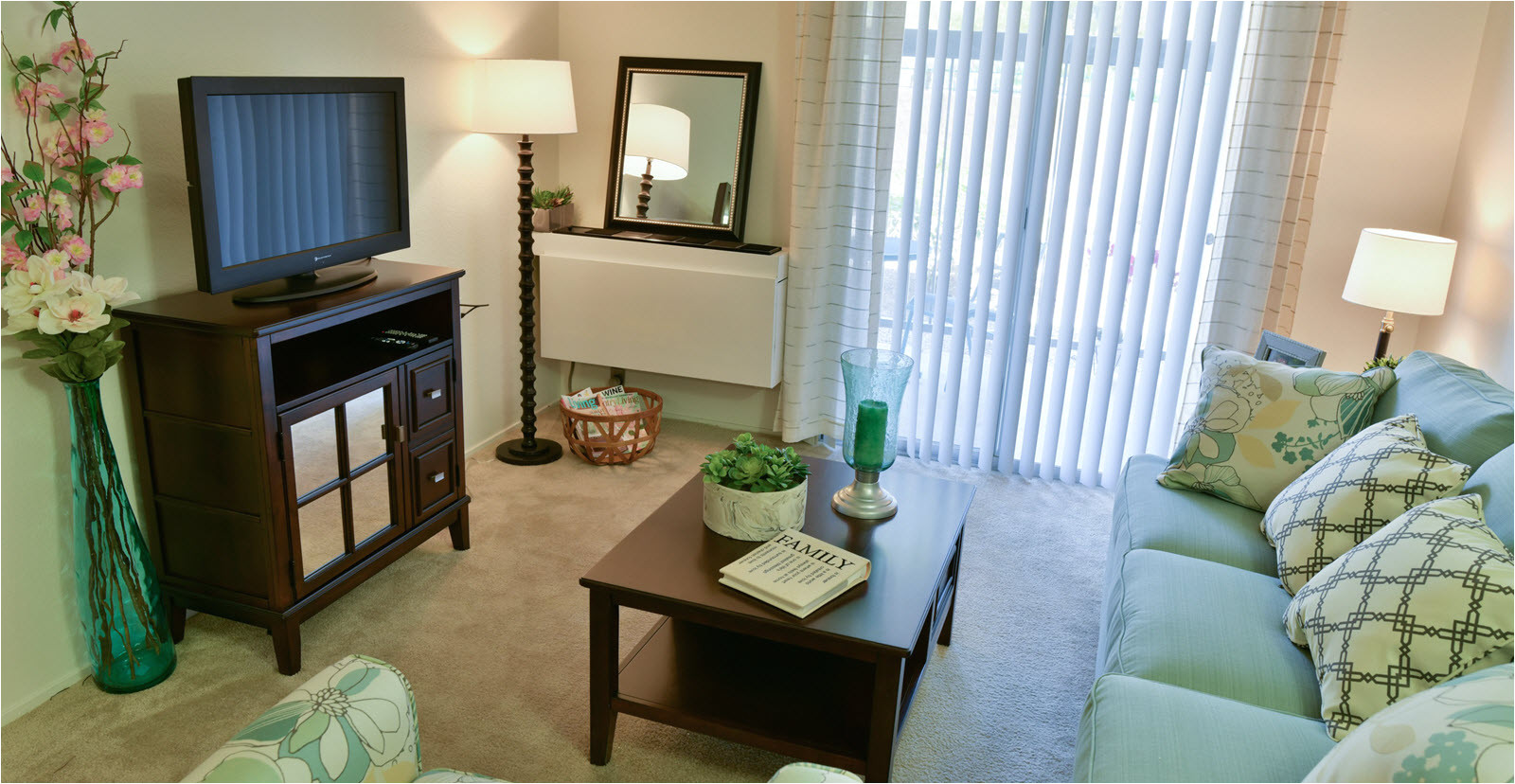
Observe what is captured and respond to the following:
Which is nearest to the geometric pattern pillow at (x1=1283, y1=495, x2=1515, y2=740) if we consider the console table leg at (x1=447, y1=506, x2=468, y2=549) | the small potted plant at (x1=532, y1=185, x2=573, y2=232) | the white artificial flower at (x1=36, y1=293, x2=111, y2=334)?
the console table leg at (x1=447, y1=506, x2=468, y2=549)

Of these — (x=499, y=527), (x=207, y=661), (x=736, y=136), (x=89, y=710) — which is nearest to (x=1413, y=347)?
(x=736, y=136)

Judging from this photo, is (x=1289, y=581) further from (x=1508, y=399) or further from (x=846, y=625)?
(x=846, y=625)

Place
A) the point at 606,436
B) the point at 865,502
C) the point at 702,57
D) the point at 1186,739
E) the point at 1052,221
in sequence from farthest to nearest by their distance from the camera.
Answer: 1. the point at 702,57
2. the point at 606,436
3. the point at 1052,221
4. the point at 865,502
5. the point at 1186,739

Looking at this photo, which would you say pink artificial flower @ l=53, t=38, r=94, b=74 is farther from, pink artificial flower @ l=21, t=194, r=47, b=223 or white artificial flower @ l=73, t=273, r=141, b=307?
white artificial flower @ l=73, t=273, r=141, b=307

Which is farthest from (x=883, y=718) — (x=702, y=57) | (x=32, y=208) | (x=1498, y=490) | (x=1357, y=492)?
(x=702, y=57)

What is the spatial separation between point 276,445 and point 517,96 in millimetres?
1621

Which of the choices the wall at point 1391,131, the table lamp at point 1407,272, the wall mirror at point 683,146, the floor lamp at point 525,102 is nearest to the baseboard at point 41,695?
the floor lamp at point 525,102

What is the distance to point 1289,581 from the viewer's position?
2.18 m

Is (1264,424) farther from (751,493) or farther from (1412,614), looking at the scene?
(751,493)

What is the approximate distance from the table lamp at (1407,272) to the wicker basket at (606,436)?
2433 mm

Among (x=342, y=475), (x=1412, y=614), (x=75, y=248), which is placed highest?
(x=75, y=248)

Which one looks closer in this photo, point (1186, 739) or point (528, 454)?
point (1186, 739)

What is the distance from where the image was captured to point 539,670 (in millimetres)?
2574

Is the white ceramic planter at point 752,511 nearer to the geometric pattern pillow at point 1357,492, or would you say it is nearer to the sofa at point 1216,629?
the sofa at point 1216,629
